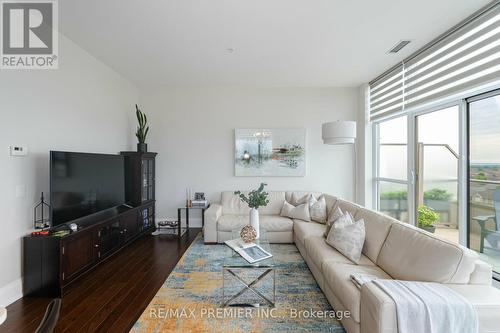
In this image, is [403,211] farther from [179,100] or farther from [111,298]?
[179,100]

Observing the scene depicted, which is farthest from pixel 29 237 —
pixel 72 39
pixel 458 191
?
pixel 458 191

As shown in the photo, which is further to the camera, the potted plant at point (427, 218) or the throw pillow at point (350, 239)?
the potted plant at point (427, 218)

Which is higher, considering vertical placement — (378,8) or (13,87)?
(378,8)

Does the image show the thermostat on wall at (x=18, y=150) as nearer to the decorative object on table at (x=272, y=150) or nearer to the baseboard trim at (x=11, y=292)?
the baseboard trim at (x=11, y=292)

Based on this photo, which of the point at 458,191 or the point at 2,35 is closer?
the point at 2,35

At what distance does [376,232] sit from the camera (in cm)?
246

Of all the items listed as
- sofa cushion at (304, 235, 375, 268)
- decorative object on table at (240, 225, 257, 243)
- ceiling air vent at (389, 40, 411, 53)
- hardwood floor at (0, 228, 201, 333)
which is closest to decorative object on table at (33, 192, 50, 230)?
hardwood floor at (0, 228, 201, 333)

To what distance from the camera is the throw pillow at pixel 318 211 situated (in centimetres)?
389

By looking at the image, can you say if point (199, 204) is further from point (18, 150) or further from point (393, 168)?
point (393, 168)

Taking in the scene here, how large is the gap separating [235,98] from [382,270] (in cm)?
389

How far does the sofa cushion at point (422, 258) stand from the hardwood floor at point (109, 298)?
2.29 m

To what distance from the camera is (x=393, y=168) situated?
4215 mm

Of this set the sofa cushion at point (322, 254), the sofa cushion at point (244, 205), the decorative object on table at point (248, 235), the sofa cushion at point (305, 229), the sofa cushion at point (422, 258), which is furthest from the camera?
the sofa cushion at point (244, 205)

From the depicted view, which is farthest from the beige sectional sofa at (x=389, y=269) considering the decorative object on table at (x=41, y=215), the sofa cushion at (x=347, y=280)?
the decorative object on table at (x=41, y=215)
